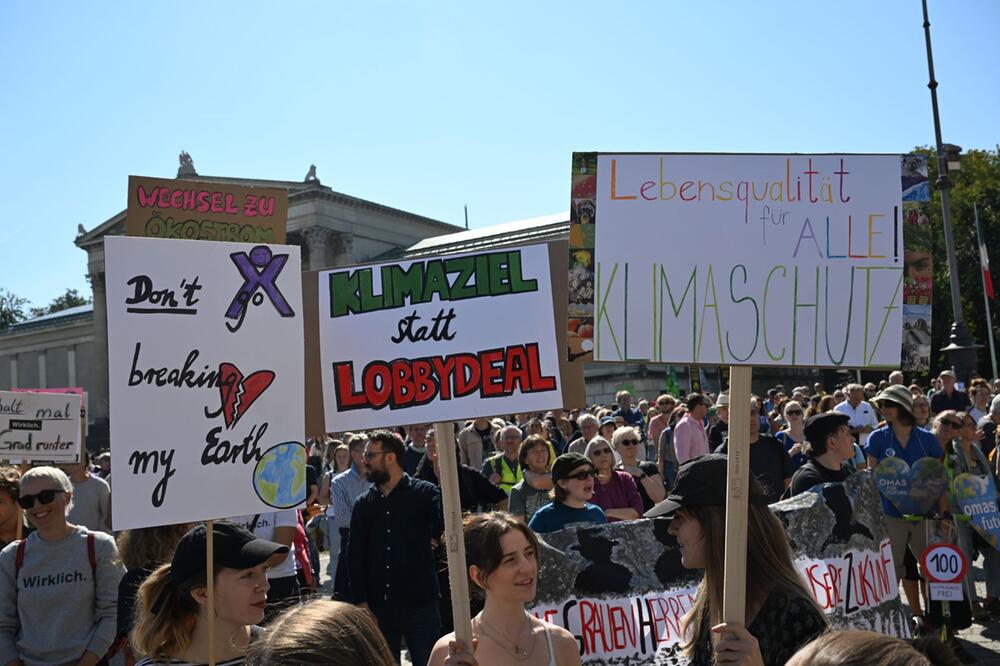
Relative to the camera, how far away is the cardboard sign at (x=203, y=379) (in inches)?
131

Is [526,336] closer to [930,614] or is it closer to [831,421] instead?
[831,421]

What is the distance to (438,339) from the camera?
3715mm

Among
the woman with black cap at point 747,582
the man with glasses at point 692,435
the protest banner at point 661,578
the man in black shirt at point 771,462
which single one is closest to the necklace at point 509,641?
the woman with black cap at point 747,582

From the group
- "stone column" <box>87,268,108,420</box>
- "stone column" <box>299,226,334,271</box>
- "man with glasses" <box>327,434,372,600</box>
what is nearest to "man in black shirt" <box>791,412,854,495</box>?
"man with glasses" <box>327,434,372,600</box>

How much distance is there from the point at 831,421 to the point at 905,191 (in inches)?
138

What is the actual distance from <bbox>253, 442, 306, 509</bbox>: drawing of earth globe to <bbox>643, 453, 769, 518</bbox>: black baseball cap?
4.20ft

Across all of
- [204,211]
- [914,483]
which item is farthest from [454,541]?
[914,483]

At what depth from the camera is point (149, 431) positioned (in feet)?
11.0

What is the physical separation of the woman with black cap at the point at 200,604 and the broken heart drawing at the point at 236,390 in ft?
1.37

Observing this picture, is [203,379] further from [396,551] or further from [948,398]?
[948,398]

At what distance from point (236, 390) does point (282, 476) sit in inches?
13.4

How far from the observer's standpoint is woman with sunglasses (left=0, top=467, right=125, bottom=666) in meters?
4.62

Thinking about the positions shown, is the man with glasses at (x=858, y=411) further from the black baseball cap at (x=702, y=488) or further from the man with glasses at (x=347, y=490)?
the black baseball cap at (x=702, y=488)

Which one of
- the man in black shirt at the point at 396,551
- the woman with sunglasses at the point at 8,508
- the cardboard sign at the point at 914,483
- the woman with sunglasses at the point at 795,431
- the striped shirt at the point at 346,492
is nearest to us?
the woman with sunglasses at the point at 8,508
